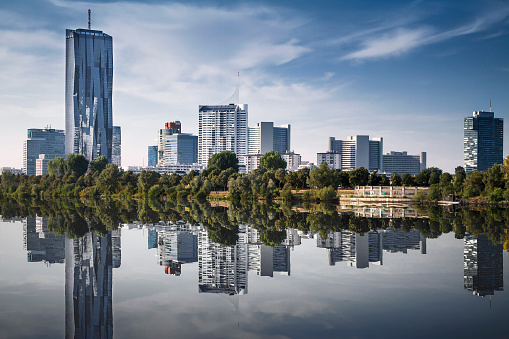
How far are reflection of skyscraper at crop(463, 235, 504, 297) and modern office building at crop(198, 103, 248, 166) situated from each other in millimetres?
158650

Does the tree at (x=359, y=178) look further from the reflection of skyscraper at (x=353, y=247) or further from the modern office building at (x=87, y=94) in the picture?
the modern office building at (x=87, y=94)

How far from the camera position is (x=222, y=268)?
51.0ft

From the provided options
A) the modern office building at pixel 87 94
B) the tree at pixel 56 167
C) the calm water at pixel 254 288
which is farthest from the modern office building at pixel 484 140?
the calm water at pixel 254 288

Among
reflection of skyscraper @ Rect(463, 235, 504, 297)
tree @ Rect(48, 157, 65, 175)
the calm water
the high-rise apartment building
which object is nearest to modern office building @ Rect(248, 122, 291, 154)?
the high-rise apartment building

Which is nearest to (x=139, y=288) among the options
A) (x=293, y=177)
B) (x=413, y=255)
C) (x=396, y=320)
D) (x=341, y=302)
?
(x=341, y=302)

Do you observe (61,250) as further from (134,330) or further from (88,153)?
(88,153)

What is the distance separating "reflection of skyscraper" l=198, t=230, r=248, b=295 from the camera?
13211mm

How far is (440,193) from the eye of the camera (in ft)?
182

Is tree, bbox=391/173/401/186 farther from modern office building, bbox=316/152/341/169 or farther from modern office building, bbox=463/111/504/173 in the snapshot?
modern office building, bbox=463/111/504/173

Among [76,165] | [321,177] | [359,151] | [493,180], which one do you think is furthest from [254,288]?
[359,151]

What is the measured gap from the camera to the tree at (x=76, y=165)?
85750 millimetres

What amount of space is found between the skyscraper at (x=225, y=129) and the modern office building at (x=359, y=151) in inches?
1533

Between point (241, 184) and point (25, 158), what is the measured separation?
548 feet

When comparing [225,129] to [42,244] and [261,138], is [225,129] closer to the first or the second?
[261,138]
